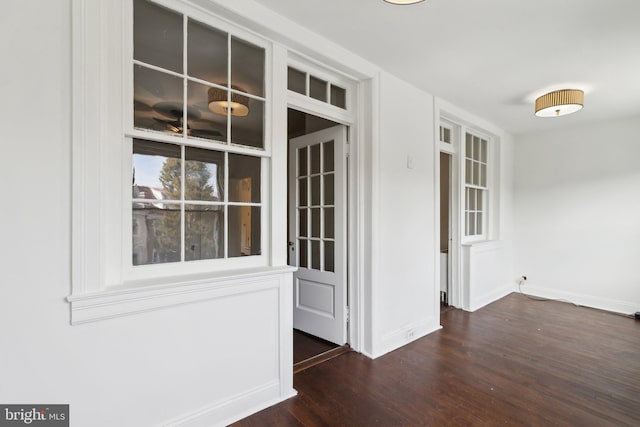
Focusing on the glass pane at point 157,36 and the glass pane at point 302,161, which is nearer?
the glass pane at point 157,36

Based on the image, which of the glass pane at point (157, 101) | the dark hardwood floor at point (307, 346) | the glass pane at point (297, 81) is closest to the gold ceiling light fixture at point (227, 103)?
the glass pane at point (157, 101)

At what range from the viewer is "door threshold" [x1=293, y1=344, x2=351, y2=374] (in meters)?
2.57

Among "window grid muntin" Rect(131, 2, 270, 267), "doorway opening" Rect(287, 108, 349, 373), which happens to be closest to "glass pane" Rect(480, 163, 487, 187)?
"doorway opening" Rect(287, 108, 349, 373)

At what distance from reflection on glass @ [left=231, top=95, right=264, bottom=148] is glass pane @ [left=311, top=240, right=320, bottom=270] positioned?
1329 mm

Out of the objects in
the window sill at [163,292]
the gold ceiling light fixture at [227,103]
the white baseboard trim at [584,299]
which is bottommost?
the white baseboard trim at [584,299]

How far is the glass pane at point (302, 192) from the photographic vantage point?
3.25 meters

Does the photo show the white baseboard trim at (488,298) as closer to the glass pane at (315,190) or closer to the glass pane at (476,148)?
the glass pane at (476,148)

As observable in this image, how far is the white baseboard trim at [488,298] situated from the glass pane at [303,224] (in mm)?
2473

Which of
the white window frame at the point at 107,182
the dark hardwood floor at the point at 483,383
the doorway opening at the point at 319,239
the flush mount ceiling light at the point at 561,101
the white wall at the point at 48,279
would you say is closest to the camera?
the white wall at the point at 48,279

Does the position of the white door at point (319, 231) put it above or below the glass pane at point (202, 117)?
below

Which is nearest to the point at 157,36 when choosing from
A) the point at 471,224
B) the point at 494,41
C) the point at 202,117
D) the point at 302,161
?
the point at 202,117

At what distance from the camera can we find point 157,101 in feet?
5.66

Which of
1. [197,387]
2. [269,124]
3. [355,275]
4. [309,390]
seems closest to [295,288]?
[355,275]

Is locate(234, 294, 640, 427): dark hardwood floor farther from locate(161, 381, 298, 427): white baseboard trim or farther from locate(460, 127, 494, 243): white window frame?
locate(460, 127, 494, 243): white window frame
